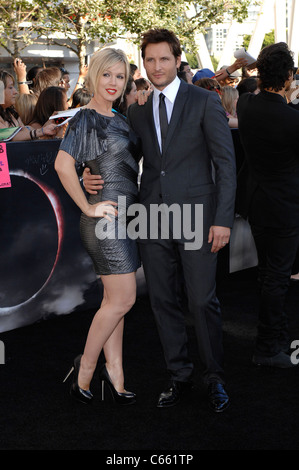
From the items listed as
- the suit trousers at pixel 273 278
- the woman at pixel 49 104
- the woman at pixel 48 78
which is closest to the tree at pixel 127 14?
the woman at pixel 48 78

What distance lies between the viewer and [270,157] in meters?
3.79

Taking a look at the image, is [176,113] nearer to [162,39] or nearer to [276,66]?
[162,39]

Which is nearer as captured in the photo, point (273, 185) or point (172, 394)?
point (172, 394)

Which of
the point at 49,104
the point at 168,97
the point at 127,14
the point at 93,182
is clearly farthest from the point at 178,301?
the point at 127,14

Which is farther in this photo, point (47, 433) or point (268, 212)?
point (268, 212)

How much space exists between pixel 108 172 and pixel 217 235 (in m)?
0.69

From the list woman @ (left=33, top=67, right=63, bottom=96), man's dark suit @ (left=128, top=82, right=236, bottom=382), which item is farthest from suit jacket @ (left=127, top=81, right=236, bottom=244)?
woman @ (left=33, top=67, right=63, bottom=96)

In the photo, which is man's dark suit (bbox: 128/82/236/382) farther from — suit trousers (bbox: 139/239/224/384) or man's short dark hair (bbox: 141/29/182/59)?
man's short dark hair (bbox: 141/29/182/59)

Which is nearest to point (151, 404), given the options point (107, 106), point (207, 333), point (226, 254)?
point (207, 333)

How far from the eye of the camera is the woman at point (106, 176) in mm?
3162

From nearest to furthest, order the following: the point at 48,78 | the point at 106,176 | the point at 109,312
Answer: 1. the point at 106,176
2. the point at 109,312
3. the point at 48,78
